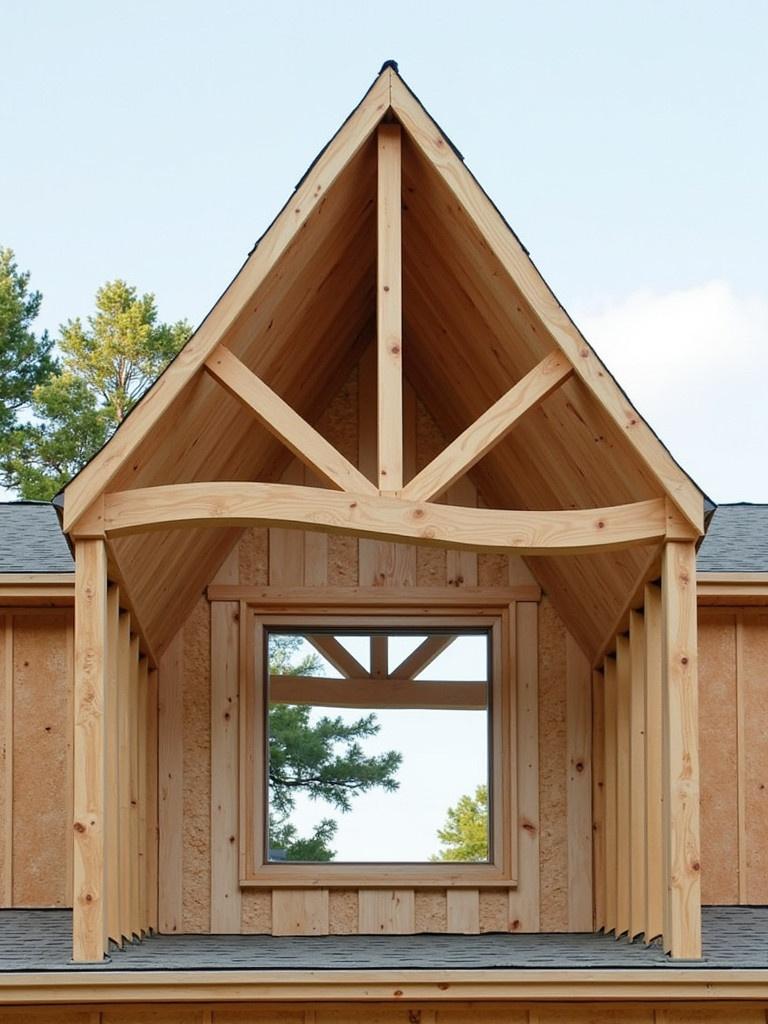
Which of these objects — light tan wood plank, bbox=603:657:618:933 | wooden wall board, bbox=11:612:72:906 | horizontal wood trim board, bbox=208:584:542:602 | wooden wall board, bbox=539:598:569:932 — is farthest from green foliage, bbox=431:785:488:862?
wooden wall board, bbox=11:612:72:906

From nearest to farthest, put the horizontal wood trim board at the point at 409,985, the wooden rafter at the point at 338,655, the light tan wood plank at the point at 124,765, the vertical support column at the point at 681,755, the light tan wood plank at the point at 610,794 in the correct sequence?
the horizontal wood trim board at the point at 409,985 < the vertical support column at the point at 681,755 < the light tan wood plank at the point at 124,765 < the light tan wood plank at the point at 610,794 < the wooden rafter at the point at 338,655

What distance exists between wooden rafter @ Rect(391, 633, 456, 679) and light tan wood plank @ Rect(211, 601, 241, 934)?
0.97m

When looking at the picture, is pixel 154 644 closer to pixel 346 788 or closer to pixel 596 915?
pixel 346 788

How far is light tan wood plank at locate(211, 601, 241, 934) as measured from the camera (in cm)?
830

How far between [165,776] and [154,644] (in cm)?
81

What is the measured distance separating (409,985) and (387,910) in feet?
7.97

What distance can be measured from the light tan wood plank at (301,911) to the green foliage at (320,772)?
0.69ft

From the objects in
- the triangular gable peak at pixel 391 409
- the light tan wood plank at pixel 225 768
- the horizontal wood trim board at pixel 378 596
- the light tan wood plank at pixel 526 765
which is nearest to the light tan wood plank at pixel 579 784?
the light tan wood plank at pixel 526 765

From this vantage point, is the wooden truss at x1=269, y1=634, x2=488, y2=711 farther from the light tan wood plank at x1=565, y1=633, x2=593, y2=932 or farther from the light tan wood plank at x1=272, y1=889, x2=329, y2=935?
the light tan wood plank at x1=272, y1=889, x2=329, y2=935

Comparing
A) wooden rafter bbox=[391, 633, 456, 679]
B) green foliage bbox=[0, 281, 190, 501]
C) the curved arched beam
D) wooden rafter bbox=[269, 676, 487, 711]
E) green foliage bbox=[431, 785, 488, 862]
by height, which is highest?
green foliage bbox=[0, 281, 190, 501]

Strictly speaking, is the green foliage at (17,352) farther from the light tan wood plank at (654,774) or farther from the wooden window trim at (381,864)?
the light tan wood plank at (654,774)

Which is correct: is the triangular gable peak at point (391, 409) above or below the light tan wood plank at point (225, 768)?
above

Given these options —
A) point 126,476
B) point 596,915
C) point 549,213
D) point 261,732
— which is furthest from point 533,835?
point 549,213

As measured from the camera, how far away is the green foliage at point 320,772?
8383 millimetres
